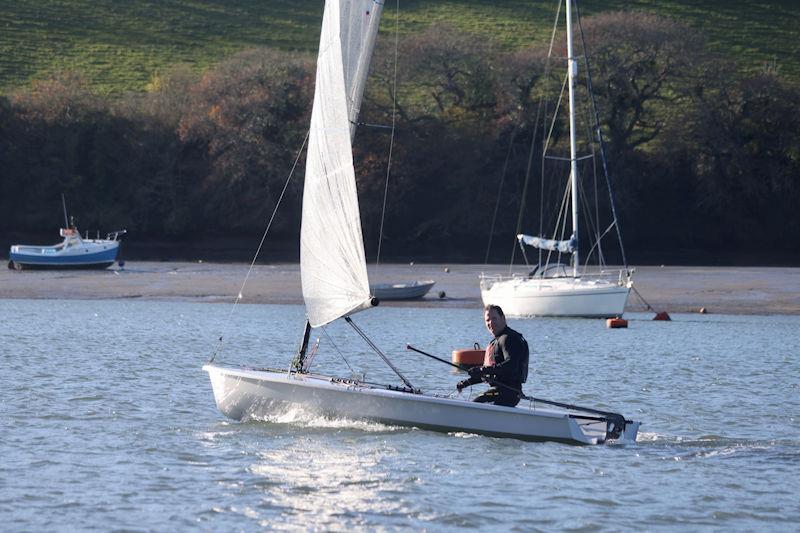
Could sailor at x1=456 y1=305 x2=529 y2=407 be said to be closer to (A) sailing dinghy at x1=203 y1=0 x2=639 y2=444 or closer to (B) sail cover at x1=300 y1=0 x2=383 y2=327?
(A) sailing dinghy at x1=203 y1=0 x2=639 y2=444

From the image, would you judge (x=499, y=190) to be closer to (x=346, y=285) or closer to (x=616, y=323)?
(x=616, y=323)

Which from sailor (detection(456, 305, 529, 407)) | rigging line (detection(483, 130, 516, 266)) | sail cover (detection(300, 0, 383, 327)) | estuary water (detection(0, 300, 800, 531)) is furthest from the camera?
rigging line (detection(483, 130, 516, 266))

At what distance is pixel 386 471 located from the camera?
15672 mm

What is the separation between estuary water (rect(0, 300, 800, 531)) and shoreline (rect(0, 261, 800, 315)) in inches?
510

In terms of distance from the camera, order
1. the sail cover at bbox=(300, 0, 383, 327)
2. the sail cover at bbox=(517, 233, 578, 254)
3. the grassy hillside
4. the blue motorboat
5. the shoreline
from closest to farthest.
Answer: the sail cover at bbox=(300, 0, 383, 327), the sail cover at bbox=(517, 233, 578, 254), the shoreline, the blue motorboat, the grassy hillside

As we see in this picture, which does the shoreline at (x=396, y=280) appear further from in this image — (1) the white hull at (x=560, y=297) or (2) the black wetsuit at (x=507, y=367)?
(2) the black wetsuit at (x=507, y=367)

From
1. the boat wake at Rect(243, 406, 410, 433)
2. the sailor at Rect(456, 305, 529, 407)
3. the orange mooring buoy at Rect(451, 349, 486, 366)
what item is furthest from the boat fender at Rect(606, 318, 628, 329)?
the sailor at Rect(456, 305, 529, 407)

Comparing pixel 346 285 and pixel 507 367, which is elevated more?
pixel 346 285

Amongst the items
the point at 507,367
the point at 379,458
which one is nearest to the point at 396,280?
the point at 379,458

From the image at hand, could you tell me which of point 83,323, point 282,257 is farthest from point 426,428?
point 282,257

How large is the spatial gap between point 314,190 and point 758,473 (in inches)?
259

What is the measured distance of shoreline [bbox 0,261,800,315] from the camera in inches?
1631

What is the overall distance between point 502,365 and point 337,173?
3.22 meters

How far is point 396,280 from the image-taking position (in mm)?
46844
